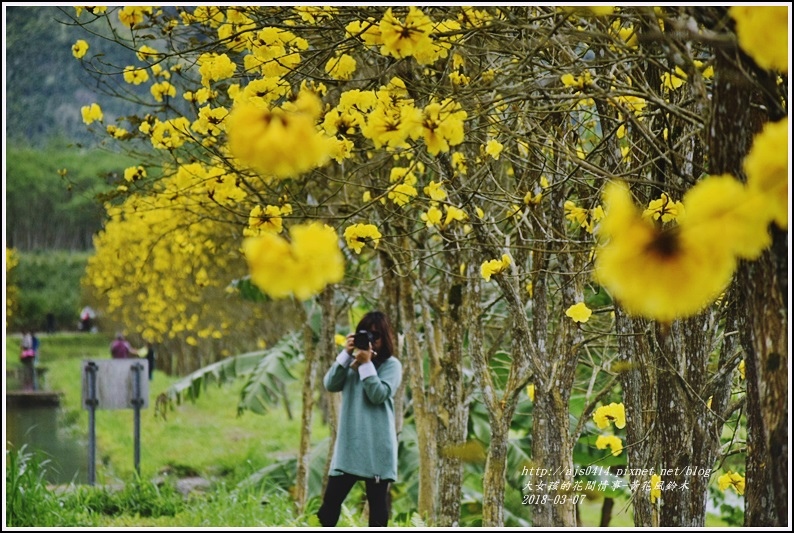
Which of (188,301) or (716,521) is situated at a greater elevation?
(188,301)

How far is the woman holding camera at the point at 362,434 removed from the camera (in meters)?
5.13

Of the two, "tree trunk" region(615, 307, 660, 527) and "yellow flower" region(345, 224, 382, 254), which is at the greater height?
"yellow flower" region(345, 224, 382, 254)

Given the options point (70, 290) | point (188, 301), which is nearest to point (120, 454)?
point (188, 301)

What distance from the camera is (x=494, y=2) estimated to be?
117 inches

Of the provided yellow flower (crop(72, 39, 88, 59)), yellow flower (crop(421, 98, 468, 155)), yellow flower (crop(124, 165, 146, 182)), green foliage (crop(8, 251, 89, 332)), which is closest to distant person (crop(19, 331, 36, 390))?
green foliage (crop(8, 251, 89, 332))

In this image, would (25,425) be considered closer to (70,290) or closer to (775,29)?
(70,290)

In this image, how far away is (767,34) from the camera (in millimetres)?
1711

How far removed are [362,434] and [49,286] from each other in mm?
29979

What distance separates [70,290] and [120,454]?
19422 millimetres

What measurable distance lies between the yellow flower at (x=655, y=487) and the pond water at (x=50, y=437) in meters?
9.00

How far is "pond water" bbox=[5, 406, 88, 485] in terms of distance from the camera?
1293 centimetres

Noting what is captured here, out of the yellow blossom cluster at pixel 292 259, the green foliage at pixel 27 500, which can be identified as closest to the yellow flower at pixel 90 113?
the green foliage at pixel 27 500

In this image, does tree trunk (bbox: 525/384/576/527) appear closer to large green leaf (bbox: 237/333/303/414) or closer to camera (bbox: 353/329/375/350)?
camera (bbox: 353/329/375/350)

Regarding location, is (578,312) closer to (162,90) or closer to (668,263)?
(668,263)
